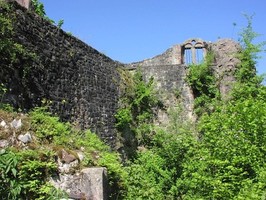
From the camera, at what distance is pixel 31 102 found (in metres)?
8.27

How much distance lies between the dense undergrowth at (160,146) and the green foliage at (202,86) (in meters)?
0.03

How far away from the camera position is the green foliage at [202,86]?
555 inches

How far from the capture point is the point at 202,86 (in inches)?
563

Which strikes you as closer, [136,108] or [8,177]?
[8,177]

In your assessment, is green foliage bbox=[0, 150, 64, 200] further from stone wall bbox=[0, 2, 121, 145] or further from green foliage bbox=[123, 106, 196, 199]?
green foliage bbox=[123, 106, 196, 199]

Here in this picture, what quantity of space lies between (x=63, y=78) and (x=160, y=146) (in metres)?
4.73

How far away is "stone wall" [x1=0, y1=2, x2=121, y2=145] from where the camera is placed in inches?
321

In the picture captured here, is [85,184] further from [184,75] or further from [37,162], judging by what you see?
[184,75]

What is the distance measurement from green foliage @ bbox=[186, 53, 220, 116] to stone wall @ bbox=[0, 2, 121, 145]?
2.87 m

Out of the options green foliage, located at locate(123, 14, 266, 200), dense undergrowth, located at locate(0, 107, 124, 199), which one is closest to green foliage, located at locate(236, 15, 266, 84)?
green foliage, located at locate(123, 14, 266, 200)

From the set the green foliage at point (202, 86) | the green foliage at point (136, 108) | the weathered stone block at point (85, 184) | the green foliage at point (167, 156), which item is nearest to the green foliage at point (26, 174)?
the weathered stone block at point (85, 184)

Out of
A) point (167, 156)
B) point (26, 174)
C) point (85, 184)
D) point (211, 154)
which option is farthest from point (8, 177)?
point (167, 156)

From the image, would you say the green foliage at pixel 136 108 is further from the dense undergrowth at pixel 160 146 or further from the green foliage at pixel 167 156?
the green foliage at pixel 167 156

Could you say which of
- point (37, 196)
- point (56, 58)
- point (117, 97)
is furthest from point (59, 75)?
point (37, 196)
